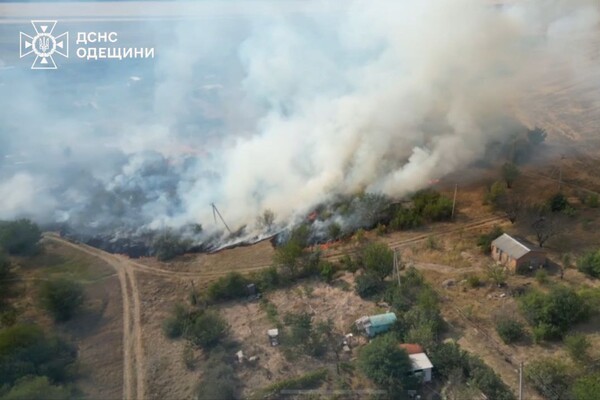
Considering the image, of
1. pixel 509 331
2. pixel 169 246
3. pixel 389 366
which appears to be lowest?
pixel 389 366

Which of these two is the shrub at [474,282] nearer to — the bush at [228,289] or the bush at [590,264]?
the bush at [590,264]

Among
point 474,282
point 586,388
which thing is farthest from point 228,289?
point 586,388

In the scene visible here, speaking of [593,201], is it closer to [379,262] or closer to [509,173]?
[509,173]

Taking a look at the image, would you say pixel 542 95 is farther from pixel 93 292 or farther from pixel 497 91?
pixel 93 292

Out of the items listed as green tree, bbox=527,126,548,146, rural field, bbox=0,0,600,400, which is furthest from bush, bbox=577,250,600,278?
green tree, bbox=527,126,548,146

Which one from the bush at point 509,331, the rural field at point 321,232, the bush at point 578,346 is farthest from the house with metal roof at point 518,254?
the bush at point 578,346

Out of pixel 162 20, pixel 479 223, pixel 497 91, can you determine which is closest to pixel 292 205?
pixel 479 223

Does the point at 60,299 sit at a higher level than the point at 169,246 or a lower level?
lower

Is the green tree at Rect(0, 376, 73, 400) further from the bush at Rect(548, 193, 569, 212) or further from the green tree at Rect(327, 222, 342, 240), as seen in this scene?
the bush at Rect(548, 193, 569, 212)
